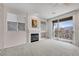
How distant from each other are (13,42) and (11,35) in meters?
→ 0.32

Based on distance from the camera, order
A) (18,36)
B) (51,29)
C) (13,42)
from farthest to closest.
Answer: (51,29) < (18,36) < (13,42)

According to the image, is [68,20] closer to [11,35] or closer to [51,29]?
Answer: [51,29]

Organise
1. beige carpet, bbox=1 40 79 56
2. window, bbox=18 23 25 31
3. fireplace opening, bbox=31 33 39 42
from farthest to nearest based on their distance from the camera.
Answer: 1. fireplace opening, bbox=31 33 39 42
2. window, bbox=18 23 25 31
3. beige carpet, bbox=1 40 79 56

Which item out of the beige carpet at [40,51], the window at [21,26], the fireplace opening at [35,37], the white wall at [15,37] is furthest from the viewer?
the fireplace opening at [35,37]

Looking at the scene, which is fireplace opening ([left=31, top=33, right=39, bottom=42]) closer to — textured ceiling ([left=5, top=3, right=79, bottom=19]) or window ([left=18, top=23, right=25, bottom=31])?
window ([left=18, top=23, right=25, bottom=31])

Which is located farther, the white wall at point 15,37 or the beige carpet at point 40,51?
the white wall at point 15,37

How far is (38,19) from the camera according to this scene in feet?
15.3

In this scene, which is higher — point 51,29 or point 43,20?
point 43,20

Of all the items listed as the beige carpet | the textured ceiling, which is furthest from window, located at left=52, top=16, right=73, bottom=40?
the textured ceiling

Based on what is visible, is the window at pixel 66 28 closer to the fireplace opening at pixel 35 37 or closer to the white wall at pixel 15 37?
the fireplace opening at pixel 35 37

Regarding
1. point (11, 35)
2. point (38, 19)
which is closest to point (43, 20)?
point (38, 19)

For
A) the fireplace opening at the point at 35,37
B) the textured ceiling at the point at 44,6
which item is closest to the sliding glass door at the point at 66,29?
the textured ceiling at the point at 44,6

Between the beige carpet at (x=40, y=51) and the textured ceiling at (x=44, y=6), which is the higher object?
the textured ceiling at (x=44, y=6)

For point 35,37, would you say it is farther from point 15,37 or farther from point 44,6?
point 44,6
